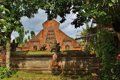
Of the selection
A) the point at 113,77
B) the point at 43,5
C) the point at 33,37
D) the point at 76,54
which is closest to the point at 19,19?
the point at 43,5

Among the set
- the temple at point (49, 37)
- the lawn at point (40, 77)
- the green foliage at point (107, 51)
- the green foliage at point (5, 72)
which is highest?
the temple at point (49, 37)

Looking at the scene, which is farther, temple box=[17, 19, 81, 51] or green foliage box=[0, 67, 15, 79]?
temple box=[17, 19, 81, 51]

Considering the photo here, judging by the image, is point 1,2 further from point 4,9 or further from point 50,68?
point 50,68

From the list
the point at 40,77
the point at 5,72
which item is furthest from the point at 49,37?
the point at 40,77

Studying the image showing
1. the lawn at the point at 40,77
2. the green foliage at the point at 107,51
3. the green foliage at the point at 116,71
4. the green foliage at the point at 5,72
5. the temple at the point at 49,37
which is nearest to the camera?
the green foliage at the point at 116,71

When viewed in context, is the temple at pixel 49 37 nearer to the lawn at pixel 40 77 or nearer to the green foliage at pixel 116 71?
the lawn at pixel 40 77

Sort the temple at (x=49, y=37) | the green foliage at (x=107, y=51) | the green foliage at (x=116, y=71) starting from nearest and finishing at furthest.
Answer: the green foliage at (x=116, y=71) < the green foliage at (x=107, y=51) < the temple at (x=49, y=37)

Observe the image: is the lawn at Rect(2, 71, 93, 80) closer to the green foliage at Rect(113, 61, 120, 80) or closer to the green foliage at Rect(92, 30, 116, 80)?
the green foliage at Rect(92, 30, 116, 80)

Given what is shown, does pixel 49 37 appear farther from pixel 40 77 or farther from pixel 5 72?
pixel 40 77

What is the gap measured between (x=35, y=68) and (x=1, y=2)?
699 centimetres

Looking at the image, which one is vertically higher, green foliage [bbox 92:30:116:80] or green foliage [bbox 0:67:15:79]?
green foliage [bbox 92:30:116:80]

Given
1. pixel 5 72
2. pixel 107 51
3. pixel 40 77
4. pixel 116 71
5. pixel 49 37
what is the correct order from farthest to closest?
pixel 49 37 < pixel 5 72 < pixel 40 77 < pixel 107 51 < pixel 116 71

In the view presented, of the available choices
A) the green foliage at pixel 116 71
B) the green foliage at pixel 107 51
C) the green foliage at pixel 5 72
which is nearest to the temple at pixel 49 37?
the green foliage at pixel 5 72

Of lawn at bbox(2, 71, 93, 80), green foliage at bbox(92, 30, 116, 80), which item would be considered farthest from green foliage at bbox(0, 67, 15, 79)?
green foliage at bbox(92, 30, 116, 80)
